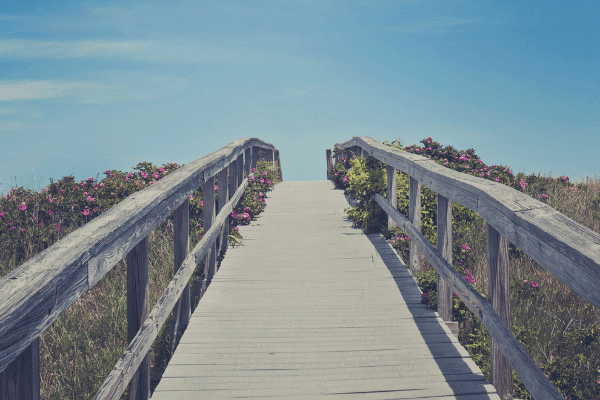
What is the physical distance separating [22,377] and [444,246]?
3.41 metres

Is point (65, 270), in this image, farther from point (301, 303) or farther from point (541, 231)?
point (301, 303)

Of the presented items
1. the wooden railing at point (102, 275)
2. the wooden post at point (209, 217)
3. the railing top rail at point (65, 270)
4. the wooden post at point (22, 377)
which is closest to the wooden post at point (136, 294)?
the wooden railing at point (102, 275)

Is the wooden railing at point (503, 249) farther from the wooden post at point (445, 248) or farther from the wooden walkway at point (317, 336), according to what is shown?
the wooden walkway at point (317, 336)

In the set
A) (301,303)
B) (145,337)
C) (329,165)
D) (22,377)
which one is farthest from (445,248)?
(329,165)

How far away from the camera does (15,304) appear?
1.63 metres

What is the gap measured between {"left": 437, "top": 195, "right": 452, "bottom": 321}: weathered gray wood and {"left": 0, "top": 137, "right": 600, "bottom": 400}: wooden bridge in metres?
0.01

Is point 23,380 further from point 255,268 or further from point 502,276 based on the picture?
point 255,268

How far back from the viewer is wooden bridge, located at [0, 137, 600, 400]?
2020 millimetres

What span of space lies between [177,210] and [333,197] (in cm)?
662

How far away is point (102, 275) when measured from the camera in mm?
2445

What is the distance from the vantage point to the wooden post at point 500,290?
3.22m

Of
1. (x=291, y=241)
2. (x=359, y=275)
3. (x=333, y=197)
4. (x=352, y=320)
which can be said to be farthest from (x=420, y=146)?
(x=352, y=320)

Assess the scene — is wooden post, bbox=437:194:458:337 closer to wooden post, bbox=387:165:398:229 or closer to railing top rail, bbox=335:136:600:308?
railing top rail, bbox=335:136:600:308

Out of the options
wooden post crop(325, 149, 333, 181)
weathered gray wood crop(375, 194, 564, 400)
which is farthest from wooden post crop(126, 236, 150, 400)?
wooden post crop(325, 149, 333, 181)
